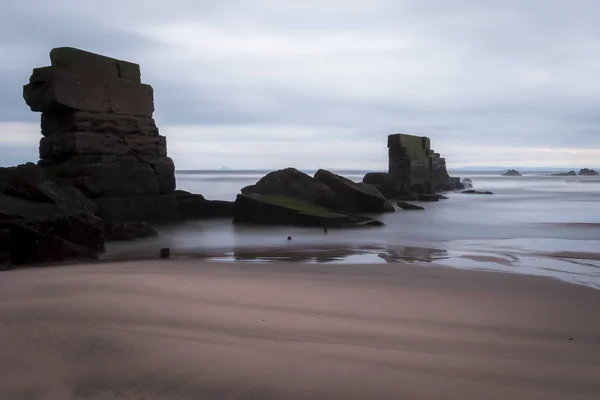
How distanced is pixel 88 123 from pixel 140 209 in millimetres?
1883

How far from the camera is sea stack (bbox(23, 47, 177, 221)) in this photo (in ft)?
30.6

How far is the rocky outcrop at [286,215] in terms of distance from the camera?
417 inches

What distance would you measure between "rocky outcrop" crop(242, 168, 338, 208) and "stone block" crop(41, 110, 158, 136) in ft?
17.3

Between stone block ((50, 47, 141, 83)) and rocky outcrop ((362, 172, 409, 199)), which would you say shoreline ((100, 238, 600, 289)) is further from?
rocky outcrop ((362, 172, 409, 199))

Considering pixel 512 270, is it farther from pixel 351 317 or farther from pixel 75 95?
pixel 75 95

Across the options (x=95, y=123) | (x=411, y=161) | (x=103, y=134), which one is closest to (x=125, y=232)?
(x=103, y=134)

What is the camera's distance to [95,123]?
31.9ft

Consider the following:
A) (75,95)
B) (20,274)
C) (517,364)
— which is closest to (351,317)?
(517,364)

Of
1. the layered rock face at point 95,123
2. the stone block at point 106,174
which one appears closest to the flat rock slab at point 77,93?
the layered rock face at point 95,123

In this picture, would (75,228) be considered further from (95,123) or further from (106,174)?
(95,123)

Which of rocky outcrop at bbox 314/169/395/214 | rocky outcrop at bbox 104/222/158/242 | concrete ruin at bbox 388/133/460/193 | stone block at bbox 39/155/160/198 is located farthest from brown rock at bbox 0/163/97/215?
concrete ruin at bbox 388/133/460/193

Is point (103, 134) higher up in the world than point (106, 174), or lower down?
higher up

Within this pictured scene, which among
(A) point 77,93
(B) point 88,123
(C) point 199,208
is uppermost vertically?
(A) point 77,93

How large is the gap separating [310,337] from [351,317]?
518 millimetres
